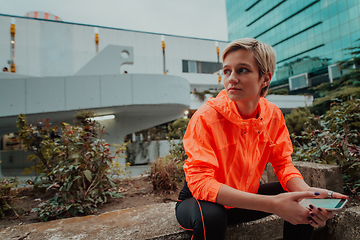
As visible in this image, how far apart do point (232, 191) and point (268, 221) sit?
0.72 meters

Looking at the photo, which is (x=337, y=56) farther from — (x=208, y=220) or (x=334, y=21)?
(x=208, y=220)

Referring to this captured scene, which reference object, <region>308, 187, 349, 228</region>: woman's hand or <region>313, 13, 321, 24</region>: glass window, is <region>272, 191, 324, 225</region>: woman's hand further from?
<region>313, 13, 321, 24</region>: glass window

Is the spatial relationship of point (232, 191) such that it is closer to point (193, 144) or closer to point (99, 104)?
point (193, 144)

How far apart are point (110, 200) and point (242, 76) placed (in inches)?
→ 103

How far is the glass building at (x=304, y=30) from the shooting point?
2373cm

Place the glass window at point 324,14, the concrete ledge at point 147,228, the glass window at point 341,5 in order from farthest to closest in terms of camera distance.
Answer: the glass window at point 324,14, the glass window at point 341,5, the concrete ledge at point 147,228

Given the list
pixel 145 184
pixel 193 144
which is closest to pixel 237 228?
pixel 193 144

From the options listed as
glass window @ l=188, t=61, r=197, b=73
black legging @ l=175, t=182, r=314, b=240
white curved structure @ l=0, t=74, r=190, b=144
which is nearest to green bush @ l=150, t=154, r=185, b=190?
black legging @ l=175, t=182, r=314, b=240

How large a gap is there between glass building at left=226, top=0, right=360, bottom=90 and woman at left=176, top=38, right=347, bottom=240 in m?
25.5

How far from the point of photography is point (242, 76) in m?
1.15

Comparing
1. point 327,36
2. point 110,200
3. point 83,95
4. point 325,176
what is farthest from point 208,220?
point 327,36

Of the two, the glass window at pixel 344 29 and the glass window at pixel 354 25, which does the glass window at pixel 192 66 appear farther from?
the glass window at pixel 344 29

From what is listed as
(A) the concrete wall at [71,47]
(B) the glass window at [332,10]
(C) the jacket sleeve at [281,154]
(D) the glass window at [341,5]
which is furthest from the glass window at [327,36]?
(C) the jacket sleeve at [281,154]

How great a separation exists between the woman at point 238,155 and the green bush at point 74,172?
174 centimetres
